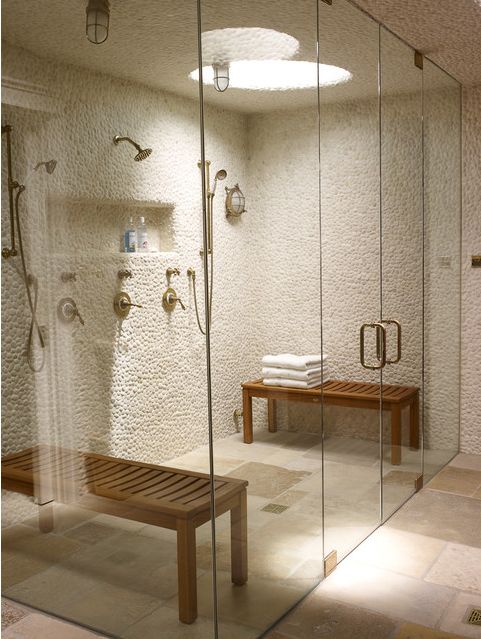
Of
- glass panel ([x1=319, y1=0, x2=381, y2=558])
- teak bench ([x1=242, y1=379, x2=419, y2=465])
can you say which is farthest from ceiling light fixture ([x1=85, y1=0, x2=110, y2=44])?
teak bench ([x1=242, y1=379, x2=419, y2=465])

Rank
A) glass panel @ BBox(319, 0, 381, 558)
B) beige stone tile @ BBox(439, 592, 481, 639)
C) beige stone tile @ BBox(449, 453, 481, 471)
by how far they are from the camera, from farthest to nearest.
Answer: beige stone tile @ BBox(449, 453, 481, 471) < glass panel @ BBox(319, 0, 381, 558) < beige stone tile @ BBox(439, 592, 481, 639)

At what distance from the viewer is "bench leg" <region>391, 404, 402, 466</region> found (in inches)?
138

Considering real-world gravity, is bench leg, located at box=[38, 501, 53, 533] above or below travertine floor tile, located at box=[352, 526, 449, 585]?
above

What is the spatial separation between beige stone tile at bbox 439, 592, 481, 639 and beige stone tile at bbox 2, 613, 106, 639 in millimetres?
1244

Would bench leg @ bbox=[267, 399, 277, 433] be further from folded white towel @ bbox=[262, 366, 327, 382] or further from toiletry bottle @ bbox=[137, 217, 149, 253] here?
toiletry bottle @ bbox=[137, 217, 149, 253]

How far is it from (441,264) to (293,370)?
1.93m

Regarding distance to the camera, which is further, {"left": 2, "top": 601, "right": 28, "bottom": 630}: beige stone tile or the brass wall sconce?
{"left": 2, "top": 601, "right": 28, "bottom": 630}: beige stone tile

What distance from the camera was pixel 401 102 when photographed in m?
3.57

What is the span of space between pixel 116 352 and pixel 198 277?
0.33 metres

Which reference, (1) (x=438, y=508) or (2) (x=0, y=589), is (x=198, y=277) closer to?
(2) (x=0, y=589)

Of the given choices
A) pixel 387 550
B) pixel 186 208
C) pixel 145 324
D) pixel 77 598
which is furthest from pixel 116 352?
pixel 387 550

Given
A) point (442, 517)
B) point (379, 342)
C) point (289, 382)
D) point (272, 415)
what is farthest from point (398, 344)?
point (272, 415)

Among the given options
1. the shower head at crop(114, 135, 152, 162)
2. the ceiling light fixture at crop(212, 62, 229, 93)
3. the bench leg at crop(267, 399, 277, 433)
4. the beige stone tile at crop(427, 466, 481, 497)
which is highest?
the ceiling light fixture at crop(212, 62, 229, 93)

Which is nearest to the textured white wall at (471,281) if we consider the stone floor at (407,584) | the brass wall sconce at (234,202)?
the stone floor at (407,584)
